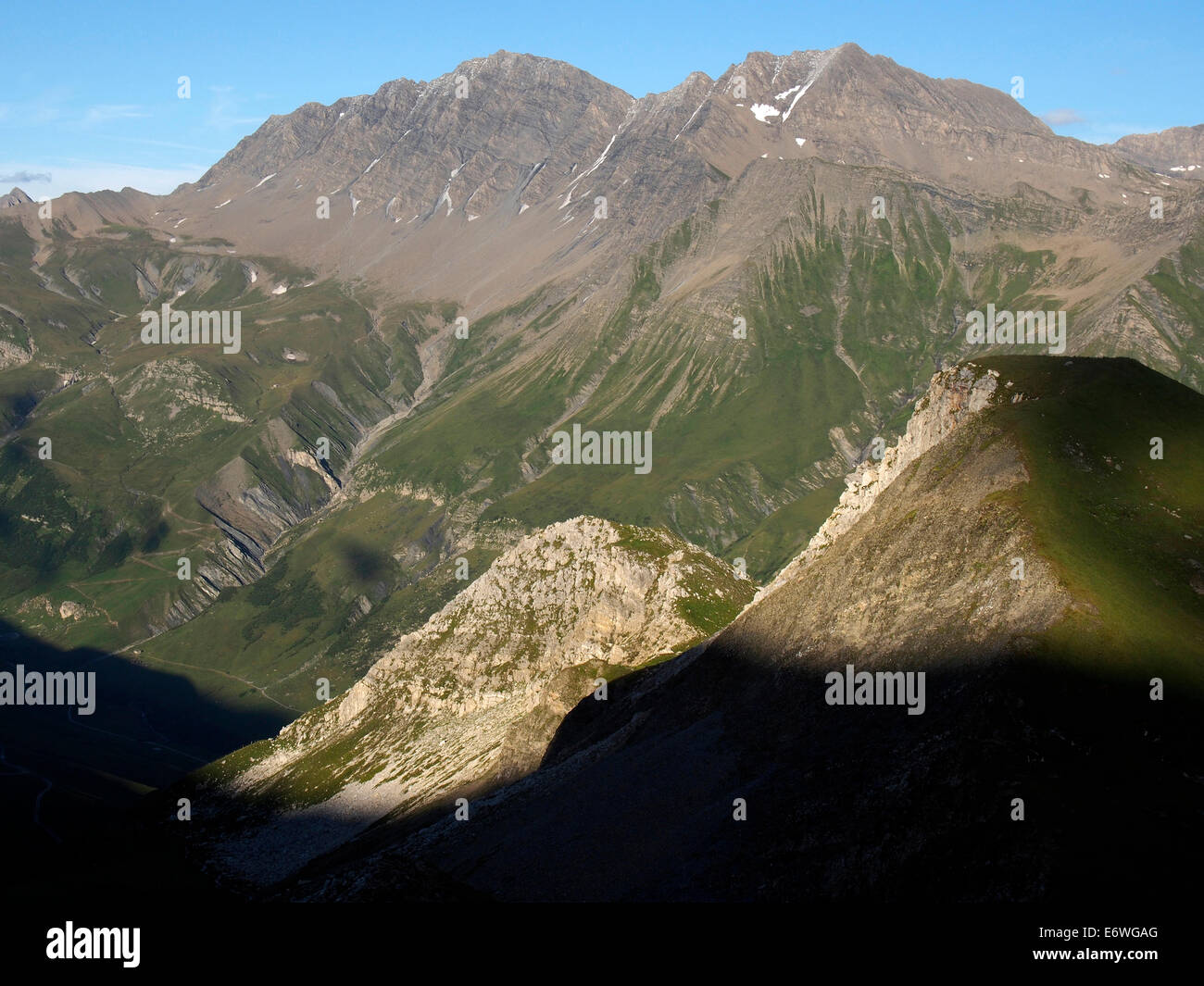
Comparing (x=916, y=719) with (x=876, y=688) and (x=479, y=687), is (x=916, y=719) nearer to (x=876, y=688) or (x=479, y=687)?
(x=876, y=688)

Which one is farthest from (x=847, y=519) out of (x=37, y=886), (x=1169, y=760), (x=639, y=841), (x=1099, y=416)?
(x=37, y=886)

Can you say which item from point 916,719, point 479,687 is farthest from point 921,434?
point 479,687

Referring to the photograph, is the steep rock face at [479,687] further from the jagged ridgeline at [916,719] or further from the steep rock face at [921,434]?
the steep rock face at [921,434]

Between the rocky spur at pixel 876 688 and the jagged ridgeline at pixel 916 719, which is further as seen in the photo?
the rocky spur at pixel 876 688

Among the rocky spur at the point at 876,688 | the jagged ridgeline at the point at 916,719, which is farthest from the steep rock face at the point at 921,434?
the rocky spur at the point at 876,688

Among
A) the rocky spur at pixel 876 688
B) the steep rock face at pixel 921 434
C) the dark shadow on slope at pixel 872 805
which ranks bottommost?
the dark shadow on slope at pixel 872 805

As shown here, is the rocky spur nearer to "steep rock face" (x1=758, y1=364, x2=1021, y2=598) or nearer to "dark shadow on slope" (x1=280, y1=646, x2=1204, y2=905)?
"dark shadow on slope" (x1=280, y1=646, x2=1204, y2=905)

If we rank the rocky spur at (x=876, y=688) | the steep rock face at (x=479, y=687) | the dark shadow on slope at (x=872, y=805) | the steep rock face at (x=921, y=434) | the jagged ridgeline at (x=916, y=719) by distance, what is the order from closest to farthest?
the dark shadow on slope at (x=872, y=805)
the jagged ridgeline at (x=916, y=719)
the rocky spur at (x=876, y=688)
the steep rock face at (x=921, y=434)
the steep rock face at (x=479, y=687)
